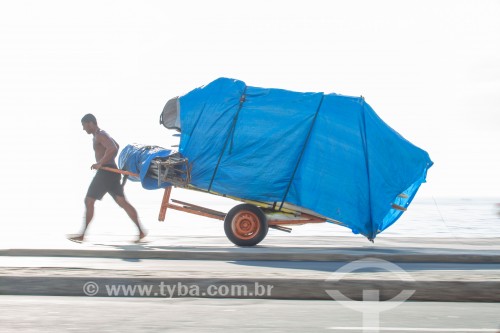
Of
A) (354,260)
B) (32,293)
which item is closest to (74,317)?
(32,293)

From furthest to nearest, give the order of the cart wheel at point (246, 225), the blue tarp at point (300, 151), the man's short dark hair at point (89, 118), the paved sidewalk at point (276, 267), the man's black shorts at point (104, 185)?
the man's short dark hair at point (89, 118), the man's black shorts at point (104, 185), the cart wheel at point (246, 225), the blue tarp at point (300, 151), the paved sidewalk at point (276, 267)

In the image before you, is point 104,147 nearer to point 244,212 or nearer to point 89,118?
point 89,118

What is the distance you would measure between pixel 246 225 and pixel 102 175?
8.16 ft

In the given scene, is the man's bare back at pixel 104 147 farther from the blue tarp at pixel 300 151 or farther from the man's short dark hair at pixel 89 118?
the blue tarp at pixel 300 151

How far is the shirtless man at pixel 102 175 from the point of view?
45.9 ft

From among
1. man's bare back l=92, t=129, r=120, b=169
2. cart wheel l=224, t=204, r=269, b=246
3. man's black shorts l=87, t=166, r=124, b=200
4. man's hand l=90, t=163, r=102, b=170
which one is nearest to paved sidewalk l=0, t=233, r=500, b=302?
cart wheel l=224, t=204, r=269, b=246

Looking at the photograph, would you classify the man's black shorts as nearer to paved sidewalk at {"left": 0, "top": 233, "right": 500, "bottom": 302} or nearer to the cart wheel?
paved sidewalk at {"left": 0, "top": 233, "right": 500, "bottom": 302}

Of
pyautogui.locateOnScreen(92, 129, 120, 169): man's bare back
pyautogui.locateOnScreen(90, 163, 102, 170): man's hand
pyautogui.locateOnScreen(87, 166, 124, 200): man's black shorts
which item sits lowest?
pyautogui.locateOnScreen(87, 166, 124, 200): man's black shorts

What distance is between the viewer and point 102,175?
46.3 feet

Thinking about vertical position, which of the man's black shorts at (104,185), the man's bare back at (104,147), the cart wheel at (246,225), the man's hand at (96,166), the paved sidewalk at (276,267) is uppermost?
the man's bare back at (104,147)

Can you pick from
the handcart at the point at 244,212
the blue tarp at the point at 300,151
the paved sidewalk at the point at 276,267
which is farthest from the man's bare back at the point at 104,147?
the paved sidewalk at the point at 276,267

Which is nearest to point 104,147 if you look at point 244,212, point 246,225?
point 244,212

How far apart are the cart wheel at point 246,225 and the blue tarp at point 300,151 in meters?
0.32

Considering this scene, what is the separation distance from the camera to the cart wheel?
13883 mm
